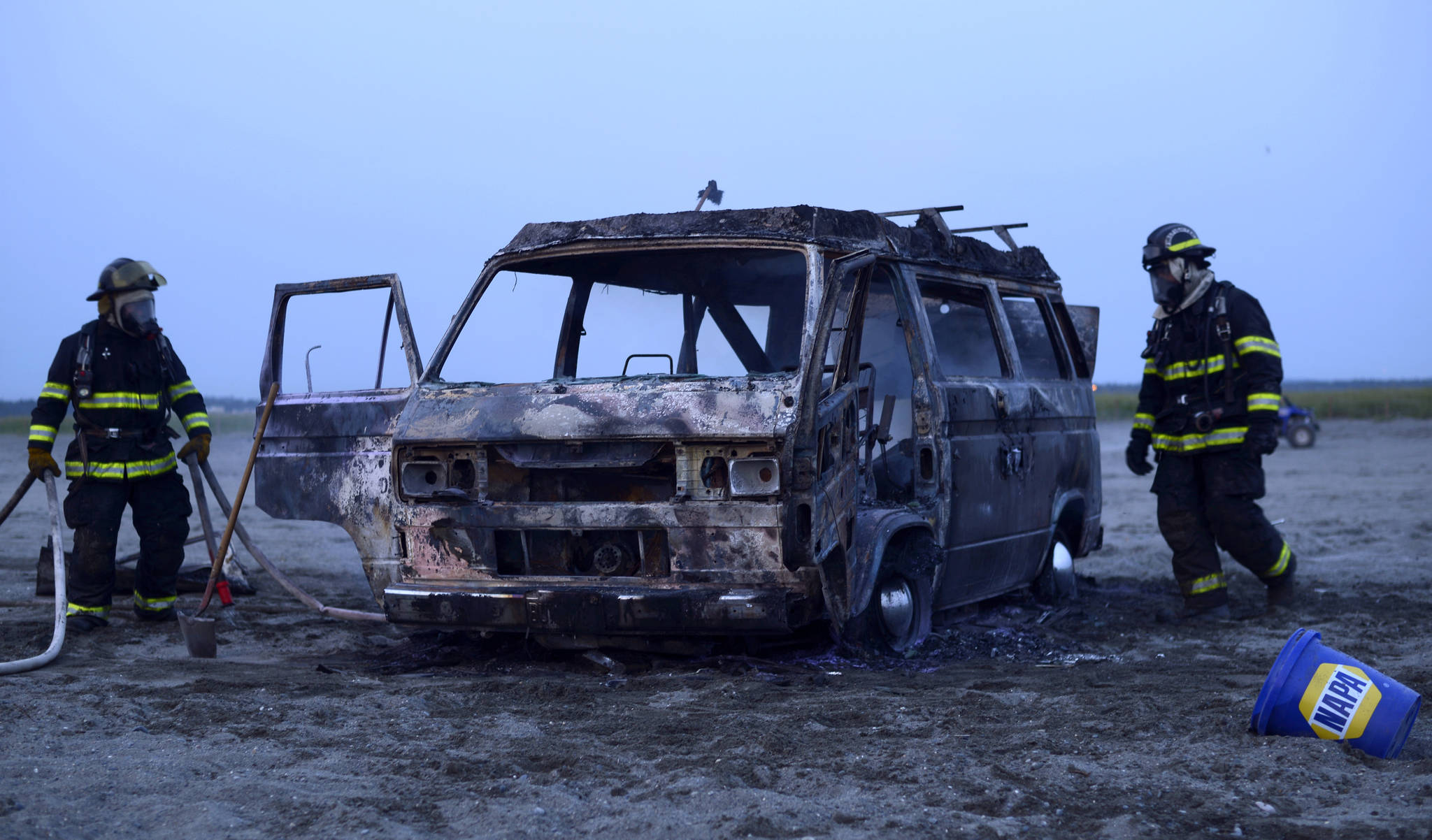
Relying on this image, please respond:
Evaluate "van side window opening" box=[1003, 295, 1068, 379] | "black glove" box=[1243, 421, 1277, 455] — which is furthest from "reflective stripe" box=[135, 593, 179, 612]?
"black glove" box=[1243, 421, 1277, 455]

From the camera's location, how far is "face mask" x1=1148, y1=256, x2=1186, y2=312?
7.36m

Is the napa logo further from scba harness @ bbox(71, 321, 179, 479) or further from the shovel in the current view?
scba harness @ bbox(71, 321, 179, 479)

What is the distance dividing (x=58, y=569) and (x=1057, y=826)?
5045 millimetres

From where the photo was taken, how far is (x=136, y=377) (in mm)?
7059

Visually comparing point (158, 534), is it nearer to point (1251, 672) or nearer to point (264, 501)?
point (264, 501)

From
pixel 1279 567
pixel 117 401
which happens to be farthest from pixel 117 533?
pixel 1279 567

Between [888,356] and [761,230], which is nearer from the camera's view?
[761,230]

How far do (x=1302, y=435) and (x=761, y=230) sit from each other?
27.2 metres

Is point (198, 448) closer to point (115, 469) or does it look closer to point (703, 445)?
point (115, 469)

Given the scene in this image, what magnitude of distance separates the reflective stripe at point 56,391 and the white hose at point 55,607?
0.41 meters

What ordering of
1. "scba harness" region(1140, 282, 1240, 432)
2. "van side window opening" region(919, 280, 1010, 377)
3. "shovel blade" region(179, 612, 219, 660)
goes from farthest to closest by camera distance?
"scba harness" region(1140, 282, 1240, 432) < "van side window opening" region(919, 280, 1010, 377) < "shovel blade" region(179, 612, 219, 660)

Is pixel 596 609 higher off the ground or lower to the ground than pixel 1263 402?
lower

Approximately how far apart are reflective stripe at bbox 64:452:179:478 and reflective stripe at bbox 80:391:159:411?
0.30 metres

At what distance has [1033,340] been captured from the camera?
7.34 meters
